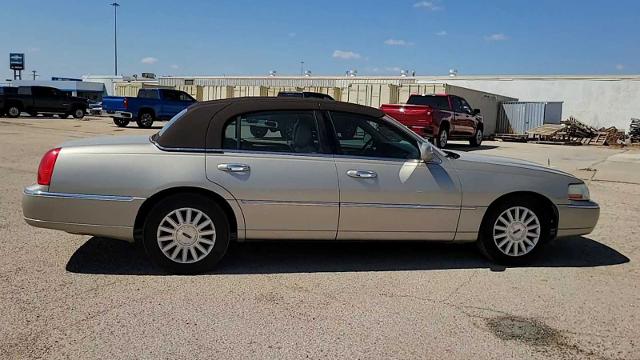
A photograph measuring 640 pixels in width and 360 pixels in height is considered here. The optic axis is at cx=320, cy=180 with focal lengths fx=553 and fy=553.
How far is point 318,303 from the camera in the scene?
4254 mm

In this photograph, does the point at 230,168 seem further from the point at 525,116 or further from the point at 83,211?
the point at 525,116

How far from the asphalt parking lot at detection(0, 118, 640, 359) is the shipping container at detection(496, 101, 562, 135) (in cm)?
2815

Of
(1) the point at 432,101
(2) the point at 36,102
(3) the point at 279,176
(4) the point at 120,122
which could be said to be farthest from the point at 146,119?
(3) the point at 279,176

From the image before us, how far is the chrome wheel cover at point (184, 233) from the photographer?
4.75 metres

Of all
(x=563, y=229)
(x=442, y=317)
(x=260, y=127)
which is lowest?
(x=442, y=317)

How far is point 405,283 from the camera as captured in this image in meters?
4.77

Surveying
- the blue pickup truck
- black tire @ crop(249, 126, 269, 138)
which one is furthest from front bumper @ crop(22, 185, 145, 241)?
the blue pickup truck

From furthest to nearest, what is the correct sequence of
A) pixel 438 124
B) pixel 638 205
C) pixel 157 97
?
pixel 157 97 < pixel 438 124 < pixel 638 205

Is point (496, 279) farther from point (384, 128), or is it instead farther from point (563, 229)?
point (384, 128)

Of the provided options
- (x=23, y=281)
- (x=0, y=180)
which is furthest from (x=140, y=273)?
(x=0, y=180)

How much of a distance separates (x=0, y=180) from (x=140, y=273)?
19.5 ft

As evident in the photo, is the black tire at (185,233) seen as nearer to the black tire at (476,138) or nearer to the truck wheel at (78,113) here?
the black tire at (476,138)

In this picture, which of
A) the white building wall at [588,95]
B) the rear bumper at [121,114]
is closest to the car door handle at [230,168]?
the rear bumper at [121,114]

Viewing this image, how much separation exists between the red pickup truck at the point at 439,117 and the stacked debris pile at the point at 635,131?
46.1 feet
